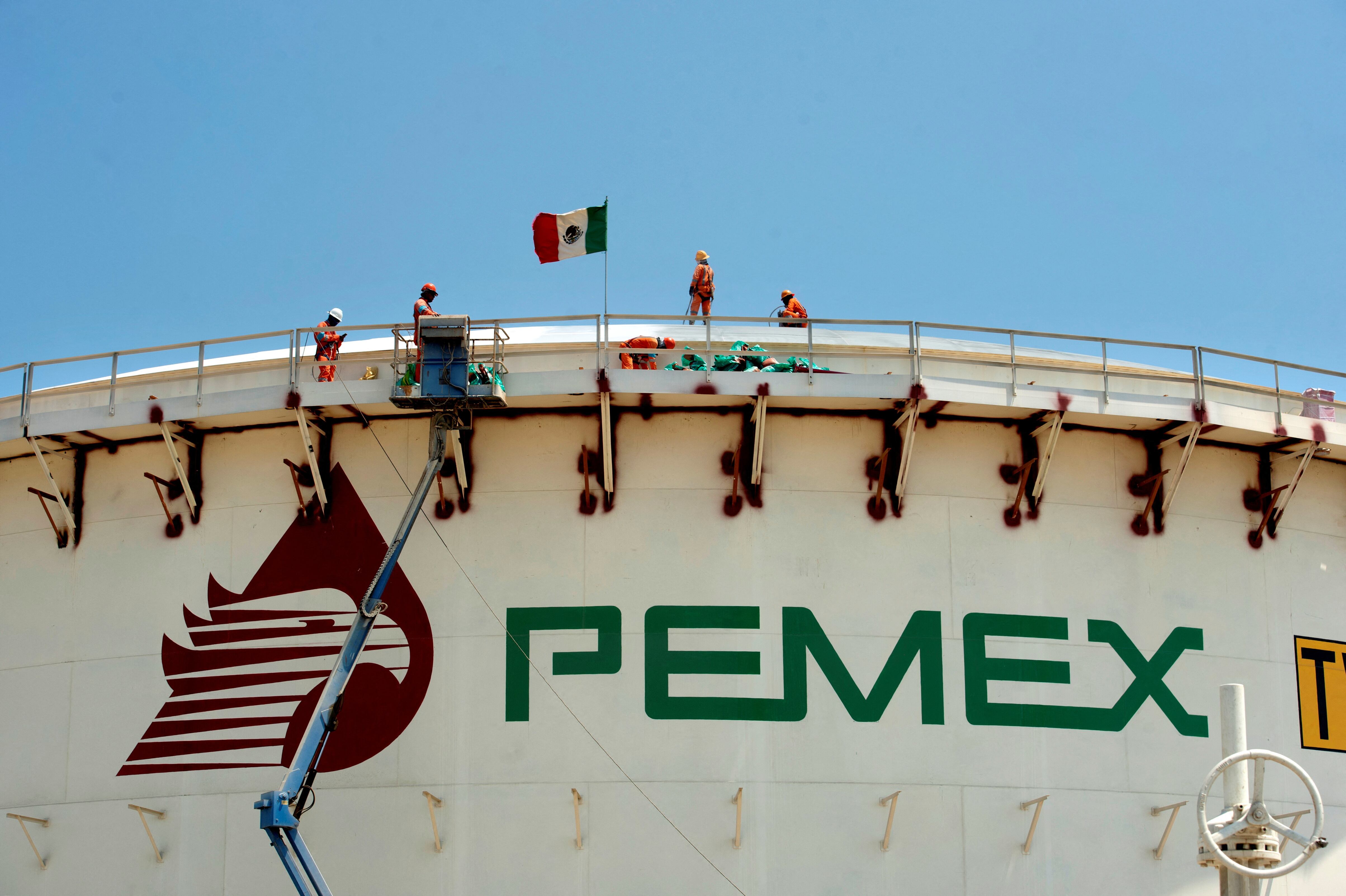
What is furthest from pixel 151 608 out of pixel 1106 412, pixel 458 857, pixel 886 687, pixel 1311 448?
pixel 1311 448

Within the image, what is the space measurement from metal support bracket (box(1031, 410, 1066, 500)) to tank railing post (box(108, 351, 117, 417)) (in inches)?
555

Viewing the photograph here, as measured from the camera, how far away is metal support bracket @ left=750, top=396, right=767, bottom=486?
1895 cm

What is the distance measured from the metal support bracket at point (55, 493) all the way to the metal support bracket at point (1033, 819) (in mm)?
15151

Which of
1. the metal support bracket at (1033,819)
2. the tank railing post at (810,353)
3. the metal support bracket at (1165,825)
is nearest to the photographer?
the metal support bracket at (1033,819)

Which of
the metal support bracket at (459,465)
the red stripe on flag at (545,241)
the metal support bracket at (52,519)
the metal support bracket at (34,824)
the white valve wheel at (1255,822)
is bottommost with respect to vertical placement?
the metal support bracket at (34,824)

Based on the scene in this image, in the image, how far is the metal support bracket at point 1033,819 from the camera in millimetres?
18047

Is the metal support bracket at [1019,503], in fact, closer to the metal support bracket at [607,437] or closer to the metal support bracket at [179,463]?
the metal support bracket at [607,437]

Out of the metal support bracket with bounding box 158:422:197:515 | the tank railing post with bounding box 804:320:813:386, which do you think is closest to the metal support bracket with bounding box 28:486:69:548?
Answer: the metal support bracket with bounding box 158:422:197:515

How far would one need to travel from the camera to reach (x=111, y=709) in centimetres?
1947

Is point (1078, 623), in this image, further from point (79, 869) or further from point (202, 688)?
point (79, 869)

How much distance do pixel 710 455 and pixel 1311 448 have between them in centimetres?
955

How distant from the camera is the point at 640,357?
1995 cm

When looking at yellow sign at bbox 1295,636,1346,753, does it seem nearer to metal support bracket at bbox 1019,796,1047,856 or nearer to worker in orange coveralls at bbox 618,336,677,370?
metal support bracket at bbox 1019,796,1047,856

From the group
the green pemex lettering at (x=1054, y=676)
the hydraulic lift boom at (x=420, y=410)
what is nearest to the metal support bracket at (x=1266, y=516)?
the green pemex lettering at (x=1054, y=676)
